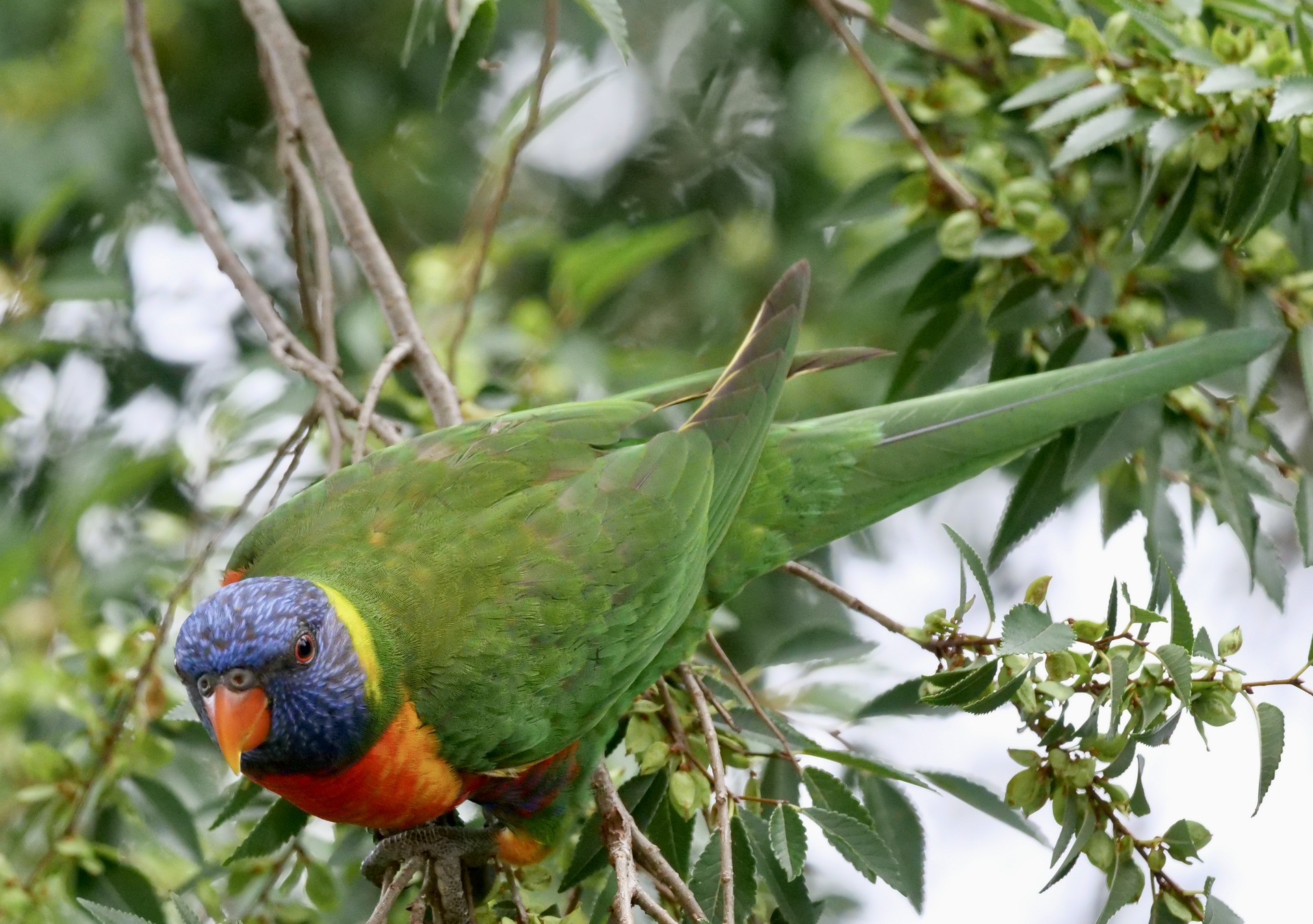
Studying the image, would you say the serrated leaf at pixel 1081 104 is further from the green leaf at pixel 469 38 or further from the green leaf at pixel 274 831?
the green leaf at pixel 274 831

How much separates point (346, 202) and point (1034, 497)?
3.98 feet

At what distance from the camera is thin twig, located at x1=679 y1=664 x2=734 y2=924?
1327 mm

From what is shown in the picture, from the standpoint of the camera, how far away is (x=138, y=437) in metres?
2.76

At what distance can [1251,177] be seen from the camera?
68.8 inches

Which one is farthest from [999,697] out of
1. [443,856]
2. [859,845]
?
[443,856]

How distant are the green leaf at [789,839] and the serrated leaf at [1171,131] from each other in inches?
40.8

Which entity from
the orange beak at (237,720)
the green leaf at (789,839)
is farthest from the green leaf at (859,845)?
the orange beak at (237,720)

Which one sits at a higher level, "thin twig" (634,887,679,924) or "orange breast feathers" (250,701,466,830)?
"thin twig" (634,887,679,924)

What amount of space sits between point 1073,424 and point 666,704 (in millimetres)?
742

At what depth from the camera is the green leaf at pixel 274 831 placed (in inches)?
67.6

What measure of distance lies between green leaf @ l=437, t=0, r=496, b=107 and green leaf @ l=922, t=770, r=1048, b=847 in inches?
46.4

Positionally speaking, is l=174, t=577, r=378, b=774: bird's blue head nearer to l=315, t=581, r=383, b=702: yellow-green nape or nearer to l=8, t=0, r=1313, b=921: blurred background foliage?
l=315, t=581, r=383, b=702: yellow-green nape

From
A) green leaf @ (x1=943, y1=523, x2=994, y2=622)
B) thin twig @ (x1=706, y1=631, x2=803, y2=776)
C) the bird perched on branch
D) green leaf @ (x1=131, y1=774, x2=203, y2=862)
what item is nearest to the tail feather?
the bird perched on branch

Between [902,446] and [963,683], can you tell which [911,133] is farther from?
[963,683]
